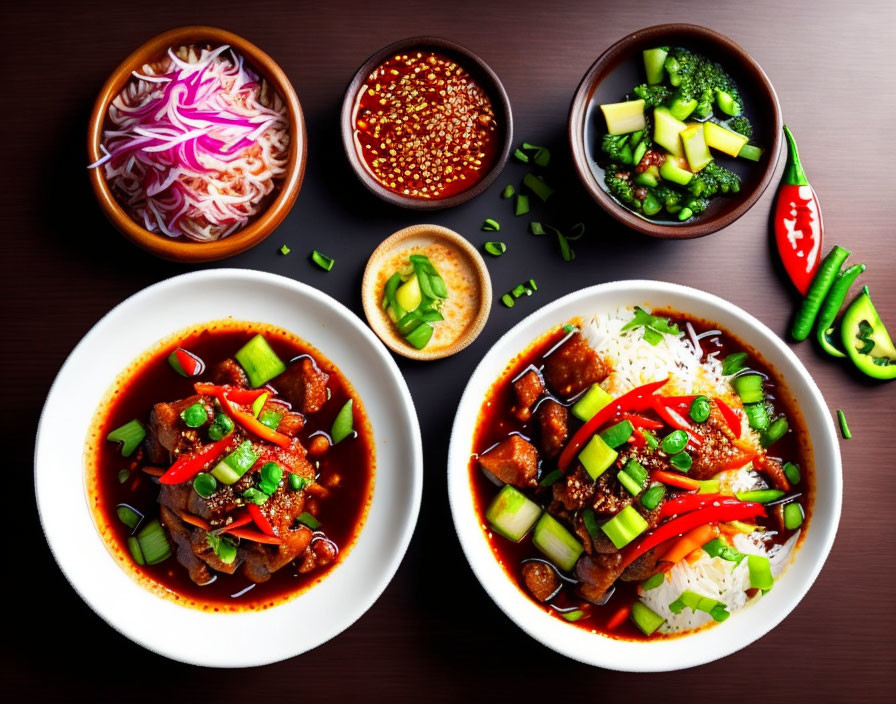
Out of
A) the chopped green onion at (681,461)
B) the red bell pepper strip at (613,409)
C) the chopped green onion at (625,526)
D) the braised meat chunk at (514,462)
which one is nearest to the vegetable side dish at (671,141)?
the red bell pepper strip at (613,409)

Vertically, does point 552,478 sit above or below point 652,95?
below

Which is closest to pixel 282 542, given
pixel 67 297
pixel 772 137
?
pixel 67 297

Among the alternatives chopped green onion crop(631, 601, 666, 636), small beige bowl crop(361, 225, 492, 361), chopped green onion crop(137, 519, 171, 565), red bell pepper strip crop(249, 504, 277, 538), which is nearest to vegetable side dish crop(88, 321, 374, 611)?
chopped green onion crop(137, 519, 171, 565)

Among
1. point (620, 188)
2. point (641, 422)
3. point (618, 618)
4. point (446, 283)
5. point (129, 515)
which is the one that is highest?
point (620, 188)

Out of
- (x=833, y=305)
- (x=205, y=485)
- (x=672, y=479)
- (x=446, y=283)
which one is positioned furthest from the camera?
(x=833, y=305)

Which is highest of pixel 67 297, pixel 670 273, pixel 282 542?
pixel 670 273

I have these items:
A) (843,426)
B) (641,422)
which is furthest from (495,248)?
(843,426)

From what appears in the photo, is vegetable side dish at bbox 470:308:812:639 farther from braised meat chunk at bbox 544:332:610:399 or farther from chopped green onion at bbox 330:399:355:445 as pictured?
chopped green onion at bbox 330:399:355:445

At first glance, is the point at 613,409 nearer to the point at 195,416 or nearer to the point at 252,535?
the point at 252,535

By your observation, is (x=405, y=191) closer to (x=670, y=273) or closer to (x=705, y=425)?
(x=670, y=273)
